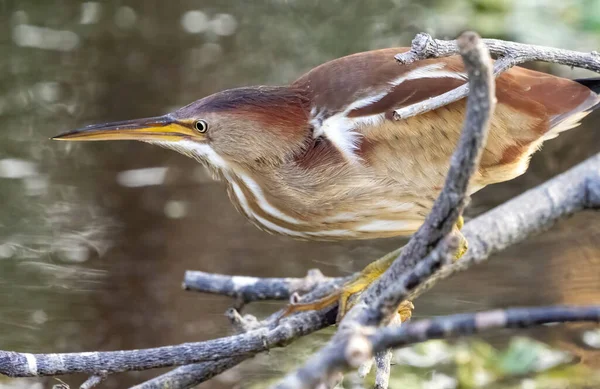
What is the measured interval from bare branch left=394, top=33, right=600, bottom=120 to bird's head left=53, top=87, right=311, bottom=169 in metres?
0.51

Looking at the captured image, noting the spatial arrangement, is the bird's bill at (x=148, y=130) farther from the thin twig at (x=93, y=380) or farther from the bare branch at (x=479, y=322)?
the bare branch at (x=479, y=322)

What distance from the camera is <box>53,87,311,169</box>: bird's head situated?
88.4 inches

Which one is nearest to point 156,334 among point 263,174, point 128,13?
point 263,174

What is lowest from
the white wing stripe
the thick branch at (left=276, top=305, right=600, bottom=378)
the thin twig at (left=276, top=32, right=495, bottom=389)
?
the thick branch at (left=276, top=305, right=600, bottom=378)

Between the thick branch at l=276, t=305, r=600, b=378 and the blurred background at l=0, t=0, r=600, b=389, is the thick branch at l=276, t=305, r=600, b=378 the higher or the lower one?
the lower one

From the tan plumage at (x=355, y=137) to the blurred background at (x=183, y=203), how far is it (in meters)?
0.82

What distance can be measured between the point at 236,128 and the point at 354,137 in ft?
0.96

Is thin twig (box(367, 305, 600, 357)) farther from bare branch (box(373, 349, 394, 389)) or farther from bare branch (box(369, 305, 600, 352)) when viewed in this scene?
bare branch (box(373, 349, 394, 389))

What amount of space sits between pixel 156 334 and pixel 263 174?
1063 mm

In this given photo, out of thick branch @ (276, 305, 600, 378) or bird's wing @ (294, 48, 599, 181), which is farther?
bird's wing @ (294, 48, 599, 181)

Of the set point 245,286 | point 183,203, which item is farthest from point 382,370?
point 183,203

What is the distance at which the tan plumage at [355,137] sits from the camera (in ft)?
7.13

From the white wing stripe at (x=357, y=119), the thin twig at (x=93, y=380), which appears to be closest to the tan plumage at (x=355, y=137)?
the white wing stripe at (x=357, y=119)

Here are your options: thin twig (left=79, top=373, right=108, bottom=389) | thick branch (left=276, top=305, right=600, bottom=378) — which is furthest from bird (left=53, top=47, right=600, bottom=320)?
thick branch (left=276, top=305, right=600, bottom=378)
